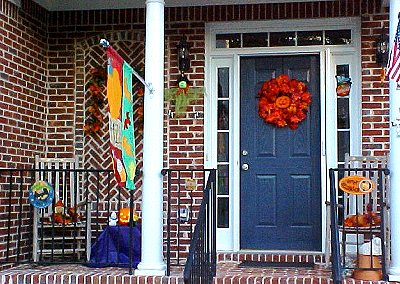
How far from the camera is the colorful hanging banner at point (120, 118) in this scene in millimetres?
5145

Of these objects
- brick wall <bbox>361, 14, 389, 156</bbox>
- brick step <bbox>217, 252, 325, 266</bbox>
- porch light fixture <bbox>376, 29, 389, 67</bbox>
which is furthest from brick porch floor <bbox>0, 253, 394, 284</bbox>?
porch light fixture <bbox>376, 29, 389, 67</bbox>

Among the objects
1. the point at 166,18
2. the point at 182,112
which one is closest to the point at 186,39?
the point at 166,18

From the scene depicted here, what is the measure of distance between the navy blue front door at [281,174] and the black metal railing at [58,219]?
4.40 feet

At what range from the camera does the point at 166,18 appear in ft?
24.6

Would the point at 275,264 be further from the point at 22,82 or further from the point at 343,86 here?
the point at 22,82

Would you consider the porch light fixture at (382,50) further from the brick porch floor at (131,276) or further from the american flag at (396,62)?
the brick porch floor at (131,276)

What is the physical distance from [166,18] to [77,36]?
1.02 metres

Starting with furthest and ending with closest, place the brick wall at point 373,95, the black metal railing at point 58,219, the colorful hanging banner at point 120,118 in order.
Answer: the brick wall at point 373,95, the black metal railing at point 58,219, the colorful hanging banner at point 120,118

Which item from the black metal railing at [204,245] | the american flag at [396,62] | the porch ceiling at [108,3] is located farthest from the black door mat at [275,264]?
the porch ceiling at [108,3]

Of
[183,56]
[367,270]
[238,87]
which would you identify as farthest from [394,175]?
[183,56]

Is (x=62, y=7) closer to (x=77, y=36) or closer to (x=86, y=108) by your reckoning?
(x=77, y=36)

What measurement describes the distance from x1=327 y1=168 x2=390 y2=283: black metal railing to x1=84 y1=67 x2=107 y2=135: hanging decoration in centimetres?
277

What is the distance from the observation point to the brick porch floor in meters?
5.82

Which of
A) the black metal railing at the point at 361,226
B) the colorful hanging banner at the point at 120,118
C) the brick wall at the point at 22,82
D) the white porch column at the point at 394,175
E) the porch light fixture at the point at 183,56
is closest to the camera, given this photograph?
the colorful hanging banner at the point at 120,118
